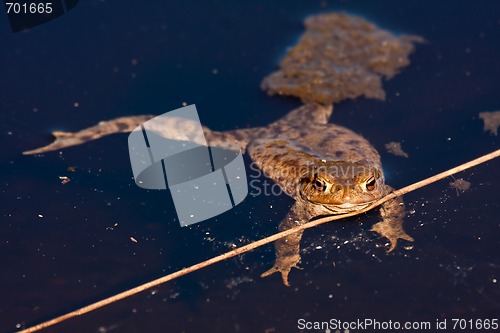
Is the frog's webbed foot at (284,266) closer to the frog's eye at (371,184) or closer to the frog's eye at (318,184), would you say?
the frog's eye at (318,184)

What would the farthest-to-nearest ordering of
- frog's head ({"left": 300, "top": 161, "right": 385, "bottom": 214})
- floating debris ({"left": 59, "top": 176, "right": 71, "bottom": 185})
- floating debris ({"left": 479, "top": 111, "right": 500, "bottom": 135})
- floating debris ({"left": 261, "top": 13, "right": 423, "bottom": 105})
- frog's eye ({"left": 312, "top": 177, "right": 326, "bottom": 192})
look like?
floating debris ({"left": 261, "top": 13, "right": 423, "bottom": 105}) → floating debris ({"left": 479, "top": 111, "right": 500, "bottom": 135}) → floating debris ({"left": 59, "top": 176, "right": 71, "bottom": 185}) → frog's eye ({"left": 312, "top": 177, "right": 326, "bottom": 192}) → frog's head ({"left": 300, "top": 161, "right": 385, "bottom": 214})

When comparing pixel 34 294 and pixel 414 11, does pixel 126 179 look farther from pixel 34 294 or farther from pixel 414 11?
pixel 414 11

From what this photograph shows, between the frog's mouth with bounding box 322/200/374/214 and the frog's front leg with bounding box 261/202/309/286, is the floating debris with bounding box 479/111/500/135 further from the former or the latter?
the frog's front leg with bounding box 261/202/309/286

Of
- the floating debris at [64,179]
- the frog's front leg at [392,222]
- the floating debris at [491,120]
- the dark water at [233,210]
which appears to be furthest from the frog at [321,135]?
the floating debris at [491,120]

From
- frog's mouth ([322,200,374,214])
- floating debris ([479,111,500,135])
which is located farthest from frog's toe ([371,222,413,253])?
floating debris ([479,111,500,135])

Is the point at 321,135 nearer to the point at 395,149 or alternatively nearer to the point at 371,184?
the point at 395,149

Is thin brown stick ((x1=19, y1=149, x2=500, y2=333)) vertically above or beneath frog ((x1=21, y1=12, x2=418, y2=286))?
beneath

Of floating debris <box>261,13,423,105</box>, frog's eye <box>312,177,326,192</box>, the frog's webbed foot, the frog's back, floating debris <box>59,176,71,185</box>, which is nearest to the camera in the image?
the frog's webbed foot
